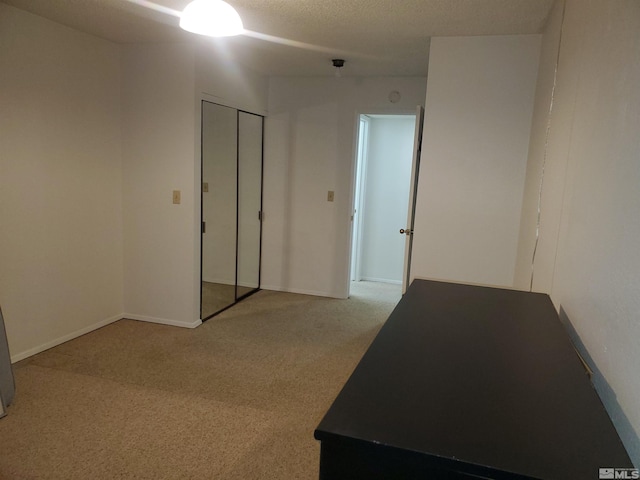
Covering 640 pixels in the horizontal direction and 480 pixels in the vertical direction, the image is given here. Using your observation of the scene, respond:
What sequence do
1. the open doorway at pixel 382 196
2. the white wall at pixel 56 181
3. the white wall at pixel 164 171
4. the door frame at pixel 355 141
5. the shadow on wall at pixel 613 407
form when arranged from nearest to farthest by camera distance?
the shadow on wall at pixel 613 407 < the white wall at pixel 56 181 < the white wall at pixel 164 171 < the door frame at pixel 355 141 < the open doorway at pixel 382 196

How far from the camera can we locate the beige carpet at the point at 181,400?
6.92 ft

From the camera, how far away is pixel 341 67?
13.4 feet

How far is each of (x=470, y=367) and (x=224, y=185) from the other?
354 cm

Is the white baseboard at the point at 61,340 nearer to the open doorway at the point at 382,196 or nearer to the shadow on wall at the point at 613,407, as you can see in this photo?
the open doorway at the point at 382,196

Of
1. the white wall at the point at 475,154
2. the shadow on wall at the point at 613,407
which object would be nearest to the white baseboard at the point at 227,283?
the white wall at the point at 475,154

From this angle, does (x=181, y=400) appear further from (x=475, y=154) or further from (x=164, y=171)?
(x=475, y=154)

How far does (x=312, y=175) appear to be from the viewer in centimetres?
488

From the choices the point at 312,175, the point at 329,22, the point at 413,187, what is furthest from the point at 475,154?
the point at 312,175

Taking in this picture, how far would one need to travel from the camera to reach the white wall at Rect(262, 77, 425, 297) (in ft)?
15.4

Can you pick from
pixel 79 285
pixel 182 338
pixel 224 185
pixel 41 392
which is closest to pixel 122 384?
pixel 41 392

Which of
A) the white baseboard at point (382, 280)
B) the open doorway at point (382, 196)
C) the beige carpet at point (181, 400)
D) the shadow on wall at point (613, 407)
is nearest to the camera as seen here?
the shadow on wall at point (613, 407)

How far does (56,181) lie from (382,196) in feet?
12.2

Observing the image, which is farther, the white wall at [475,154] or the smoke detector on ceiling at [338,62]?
the smoke detector on ceiling at [338,62]

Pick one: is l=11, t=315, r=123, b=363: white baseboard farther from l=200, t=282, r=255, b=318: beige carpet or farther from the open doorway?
the open doorway
